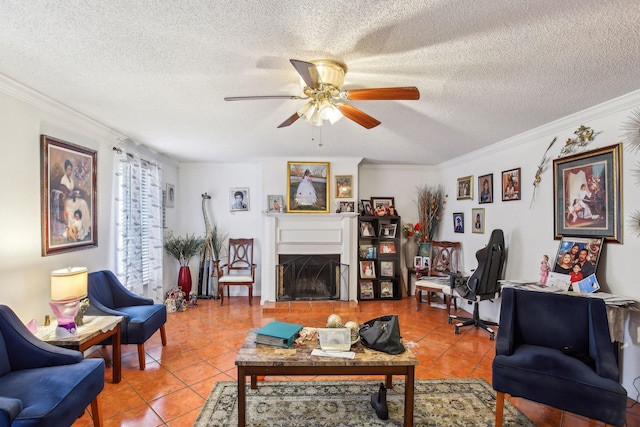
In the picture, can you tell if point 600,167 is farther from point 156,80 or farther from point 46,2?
point 46,2

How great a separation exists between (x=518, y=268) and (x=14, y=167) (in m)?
4.85

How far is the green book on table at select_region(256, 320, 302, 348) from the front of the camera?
2153mm

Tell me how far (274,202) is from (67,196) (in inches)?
105

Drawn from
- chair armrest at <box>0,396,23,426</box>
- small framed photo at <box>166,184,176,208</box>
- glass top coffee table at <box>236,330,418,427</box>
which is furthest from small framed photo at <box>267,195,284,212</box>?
chair armrest at <box>0,396,23,426</box>

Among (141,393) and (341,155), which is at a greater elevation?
(341,155)

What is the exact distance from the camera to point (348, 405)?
2.34 m

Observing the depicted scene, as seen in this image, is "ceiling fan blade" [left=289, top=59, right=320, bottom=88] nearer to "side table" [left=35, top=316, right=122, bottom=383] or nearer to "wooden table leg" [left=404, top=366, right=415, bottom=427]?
"wooden table leg" [left=404, top=366, right=415, bottom=427]

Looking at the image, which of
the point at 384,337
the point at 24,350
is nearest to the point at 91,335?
the point at 24,350

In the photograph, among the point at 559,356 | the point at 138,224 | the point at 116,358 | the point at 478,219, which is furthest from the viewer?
the point at 478,219

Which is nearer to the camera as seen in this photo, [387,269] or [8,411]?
[8,411]

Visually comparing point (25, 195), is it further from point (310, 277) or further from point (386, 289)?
point (386, 289)

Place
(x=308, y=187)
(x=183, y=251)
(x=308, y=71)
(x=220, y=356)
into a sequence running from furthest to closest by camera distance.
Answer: (x=183, y=251) → (x=308, y=187) → (x=220, y=356) → (x=308, y=71)

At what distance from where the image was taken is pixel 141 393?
8.17 ft

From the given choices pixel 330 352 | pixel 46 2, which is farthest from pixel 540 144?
pixel 46 2
